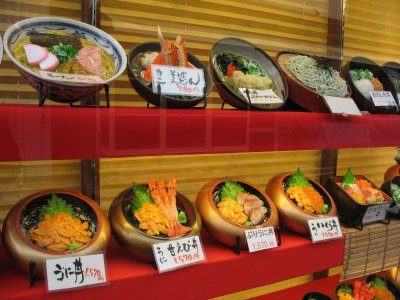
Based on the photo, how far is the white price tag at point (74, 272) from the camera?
0.96 metres

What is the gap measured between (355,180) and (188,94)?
98 cm

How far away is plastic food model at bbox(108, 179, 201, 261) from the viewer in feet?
3.77

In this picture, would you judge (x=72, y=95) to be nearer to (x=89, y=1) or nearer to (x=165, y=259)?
(x=165, y=259)

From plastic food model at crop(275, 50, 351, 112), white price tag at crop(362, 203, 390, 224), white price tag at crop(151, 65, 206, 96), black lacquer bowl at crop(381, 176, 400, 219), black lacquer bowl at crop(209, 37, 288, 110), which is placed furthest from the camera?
black lacquer bowl at crop(381, 176, 400, 219)

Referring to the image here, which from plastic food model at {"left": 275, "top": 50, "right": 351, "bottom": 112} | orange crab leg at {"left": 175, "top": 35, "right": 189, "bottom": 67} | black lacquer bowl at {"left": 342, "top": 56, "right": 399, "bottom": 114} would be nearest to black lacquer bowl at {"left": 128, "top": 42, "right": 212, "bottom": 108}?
orange crab leg at {"left": 175, "top": 35, "right": 189, "bottom": 67}

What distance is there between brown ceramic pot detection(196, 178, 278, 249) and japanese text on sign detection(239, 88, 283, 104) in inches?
12.7

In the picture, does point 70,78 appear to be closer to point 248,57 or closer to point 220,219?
point 220,219

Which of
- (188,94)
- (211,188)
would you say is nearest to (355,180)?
(211,188)

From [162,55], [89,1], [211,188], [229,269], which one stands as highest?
[89,1]

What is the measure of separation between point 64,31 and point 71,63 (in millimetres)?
126

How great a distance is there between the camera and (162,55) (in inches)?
49.2

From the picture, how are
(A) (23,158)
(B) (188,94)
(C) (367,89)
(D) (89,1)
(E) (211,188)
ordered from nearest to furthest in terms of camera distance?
(A) (23,158)
(B) (188,94)
(E) (211,188)
(D) (89,1)
(C) (367,89)

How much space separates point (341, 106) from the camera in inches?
59.0

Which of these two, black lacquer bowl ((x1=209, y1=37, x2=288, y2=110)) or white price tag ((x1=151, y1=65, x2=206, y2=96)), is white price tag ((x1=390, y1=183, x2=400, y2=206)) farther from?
white price tag ((x1=151, y1=65, x2=206, y2=96))
